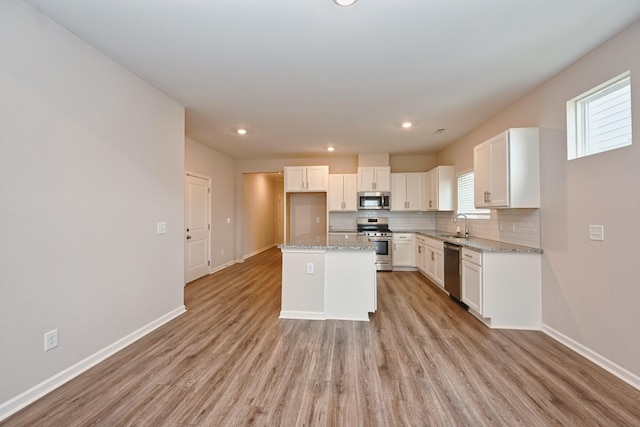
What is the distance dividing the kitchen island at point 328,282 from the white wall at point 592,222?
189 cm

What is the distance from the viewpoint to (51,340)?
6.35 ft

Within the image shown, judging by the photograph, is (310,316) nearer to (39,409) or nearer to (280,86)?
(39,409)

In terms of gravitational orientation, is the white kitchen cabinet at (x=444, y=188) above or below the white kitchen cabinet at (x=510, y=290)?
above

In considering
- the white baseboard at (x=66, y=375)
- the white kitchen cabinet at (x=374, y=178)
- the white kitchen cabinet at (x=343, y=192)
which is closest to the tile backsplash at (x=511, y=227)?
the white kitchen cabinet at (x=374, y=178)

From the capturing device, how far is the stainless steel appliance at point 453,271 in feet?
11.9

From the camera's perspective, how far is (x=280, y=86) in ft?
9.55

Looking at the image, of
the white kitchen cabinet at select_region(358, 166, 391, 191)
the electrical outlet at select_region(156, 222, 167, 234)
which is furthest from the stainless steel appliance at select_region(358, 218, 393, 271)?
the electrical outlet at select_region(156, 222, 167, 234)

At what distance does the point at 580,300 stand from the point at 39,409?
4397 mm

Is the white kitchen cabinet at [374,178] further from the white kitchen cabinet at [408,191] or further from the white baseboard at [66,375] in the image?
the white baseboard at [66,375]

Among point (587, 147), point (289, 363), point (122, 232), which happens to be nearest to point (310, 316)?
point (289, 363)

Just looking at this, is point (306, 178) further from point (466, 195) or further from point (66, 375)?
point (66, 375)

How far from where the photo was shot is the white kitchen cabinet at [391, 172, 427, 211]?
19.2 ft

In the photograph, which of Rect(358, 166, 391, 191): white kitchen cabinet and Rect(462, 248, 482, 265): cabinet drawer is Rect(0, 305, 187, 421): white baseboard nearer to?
Rect(462, 248, 482, 265): cabinet drawer

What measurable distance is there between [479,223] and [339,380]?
3.48 meters
